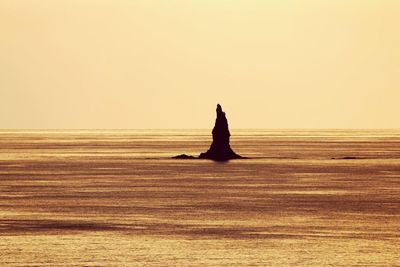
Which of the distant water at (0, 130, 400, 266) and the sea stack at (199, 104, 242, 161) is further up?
the sea stack at (199, 104, 242, 161)

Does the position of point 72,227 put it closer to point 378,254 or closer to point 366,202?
point 378,254

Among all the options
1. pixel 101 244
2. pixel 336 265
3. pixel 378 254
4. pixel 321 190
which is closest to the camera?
pixel 336 265

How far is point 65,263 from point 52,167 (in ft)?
293

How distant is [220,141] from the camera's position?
138125 mm

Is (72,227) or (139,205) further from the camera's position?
(139,205)

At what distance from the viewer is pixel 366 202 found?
72875 mm

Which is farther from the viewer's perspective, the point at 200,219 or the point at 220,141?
the point at 220,141

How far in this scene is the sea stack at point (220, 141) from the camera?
133 meters

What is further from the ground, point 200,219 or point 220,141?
point 220,141

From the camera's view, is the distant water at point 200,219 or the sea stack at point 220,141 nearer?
the distant water at point 200,219

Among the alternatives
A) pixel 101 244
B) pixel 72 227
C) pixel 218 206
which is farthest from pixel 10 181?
pixel 101 244

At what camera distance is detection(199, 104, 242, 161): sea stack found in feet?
438

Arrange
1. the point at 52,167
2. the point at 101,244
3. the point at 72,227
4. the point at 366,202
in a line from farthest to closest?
the point at 52,167
the point at 366,202
the point at 72,227
the point at 101,244

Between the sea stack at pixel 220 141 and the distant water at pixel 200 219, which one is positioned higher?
the sea stack at pixel 220 141
